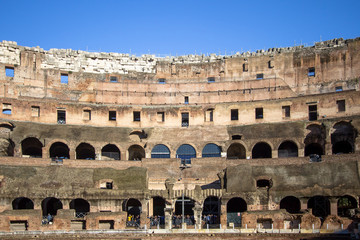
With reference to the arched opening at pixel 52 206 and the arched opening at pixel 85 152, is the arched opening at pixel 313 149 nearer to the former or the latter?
the arched opening at pixel 85 152

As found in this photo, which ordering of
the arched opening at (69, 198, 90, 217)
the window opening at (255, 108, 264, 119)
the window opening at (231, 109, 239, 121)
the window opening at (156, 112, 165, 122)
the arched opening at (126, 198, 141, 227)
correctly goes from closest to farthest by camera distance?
the arched opening at (126, 198, 141, 227) < the arched opening at (69, 198, 90, 217) < the window opening at (255, 108, 264, 119) < the window opening at (231, 109, 239, 121) < the window opening at (156, 112, 165, 122)

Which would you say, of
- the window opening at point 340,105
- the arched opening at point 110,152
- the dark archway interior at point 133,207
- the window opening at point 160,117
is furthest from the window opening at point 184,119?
the window opening at point 340,105

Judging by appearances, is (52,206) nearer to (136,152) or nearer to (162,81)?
(136,152)

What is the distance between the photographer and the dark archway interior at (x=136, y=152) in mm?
54594

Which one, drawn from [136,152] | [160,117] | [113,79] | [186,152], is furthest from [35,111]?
[186,152]

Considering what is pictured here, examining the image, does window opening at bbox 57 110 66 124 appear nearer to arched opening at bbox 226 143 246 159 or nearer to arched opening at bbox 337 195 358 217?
arched opening at bbox 226 143 246 159

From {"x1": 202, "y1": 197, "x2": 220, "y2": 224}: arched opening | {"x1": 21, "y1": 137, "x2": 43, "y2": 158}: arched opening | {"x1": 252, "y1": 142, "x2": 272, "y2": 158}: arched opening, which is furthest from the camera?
{"x1": 252, "y1": 142, "x2": 272, "y2": 158}: arched opening

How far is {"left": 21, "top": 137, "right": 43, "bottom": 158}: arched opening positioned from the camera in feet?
170

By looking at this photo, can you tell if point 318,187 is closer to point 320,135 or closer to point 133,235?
point 320,135

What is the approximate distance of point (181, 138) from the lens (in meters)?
53.7

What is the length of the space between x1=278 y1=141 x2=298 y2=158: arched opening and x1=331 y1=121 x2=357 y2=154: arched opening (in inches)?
170

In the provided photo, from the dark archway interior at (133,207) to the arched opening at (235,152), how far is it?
13.7m

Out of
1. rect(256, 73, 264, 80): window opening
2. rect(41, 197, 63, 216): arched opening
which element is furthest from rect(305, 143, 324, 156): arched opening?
rect(41, 197, 63, 216): arched opening

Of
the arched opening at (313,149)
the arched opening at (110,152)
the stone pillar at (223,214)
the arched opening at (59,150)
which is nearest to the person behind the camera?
the stone pillar at (223,214)
